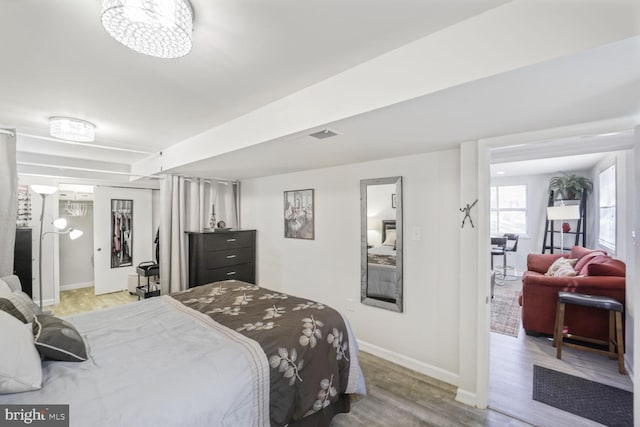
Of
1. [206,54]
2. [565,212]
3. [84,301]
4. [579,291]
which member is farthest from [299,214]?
[565,212]

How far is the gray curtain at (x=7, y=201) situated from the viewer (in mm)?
2381

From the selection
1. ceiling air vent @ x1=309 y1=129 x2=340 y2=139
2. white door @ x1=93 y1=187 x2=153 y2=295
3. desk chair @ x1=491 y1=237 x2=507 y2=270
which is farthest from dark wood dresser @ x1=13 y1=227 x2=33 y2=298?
desk chair @ x1=491 y1=237 x2=507 y2=270

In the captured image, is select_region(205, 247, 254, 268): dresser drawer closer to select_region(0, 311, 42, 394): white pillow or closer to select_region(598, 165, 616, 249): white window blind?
select_region(0, 311, 42, 394): white pillow

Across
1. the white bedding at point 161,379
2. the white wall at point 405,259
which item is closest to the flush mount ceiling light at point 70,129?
the white bedding at point 161,379

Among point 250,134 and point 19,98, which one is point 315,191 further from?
point 19,98

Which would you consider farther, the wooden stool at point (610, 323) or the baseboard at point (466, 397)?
the wooden stool at point (610, 323)

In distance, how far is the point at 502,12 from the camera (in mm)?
1093

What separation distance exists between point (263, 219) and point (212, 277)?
1.09 m

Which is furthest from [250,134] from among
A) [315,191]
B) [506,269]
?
[506,269]

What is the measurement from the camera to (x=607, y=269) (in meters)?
3.00

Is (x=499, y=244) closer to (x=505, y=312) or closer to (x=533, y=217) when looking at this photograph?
(x=533, y=217)

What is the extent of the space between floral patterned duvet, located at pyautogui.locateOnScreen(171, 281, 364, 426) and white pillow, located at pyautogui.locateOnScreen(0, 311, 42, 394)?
0.94 m

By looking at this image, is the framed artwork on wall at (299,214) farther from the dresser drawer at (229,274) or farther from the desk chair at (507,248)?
A: the desk chair at (507,248)

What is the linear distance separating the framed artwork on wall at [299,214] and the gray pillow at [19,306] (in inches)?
Answer: 98.5
